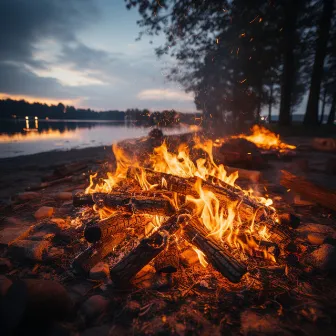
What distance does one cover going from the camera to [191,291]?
2584 mm

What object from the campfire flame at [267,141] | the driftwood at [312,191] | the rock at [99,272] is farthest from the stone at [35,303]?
the campfire flame at [267,141]

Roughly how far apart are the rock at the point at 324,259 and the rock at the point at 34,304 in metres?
3.07

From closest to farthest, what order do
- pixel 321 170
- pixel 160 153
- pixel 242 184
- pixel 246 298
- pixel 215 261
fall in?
pixel 246 298
pixel 215 261
pixel 160 153
pixel 242 184
pixel 321 170

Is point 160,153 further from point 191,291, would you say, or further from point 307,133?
point 307,133

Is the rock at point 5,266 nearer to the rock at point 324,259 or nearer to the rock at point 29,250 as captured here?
the rock at point 29,250

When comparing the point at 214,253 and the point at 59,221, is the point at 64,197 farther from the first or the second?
the point at 214,253

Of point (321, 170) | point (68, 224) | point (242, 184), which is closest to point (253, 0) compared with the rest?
point (321, 170)

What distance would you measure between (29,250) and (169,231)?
6.67ft

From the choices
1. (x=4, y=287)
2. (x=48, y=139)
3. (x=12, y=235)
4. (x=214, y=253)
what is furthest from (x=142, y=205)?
(x=48, y=139)

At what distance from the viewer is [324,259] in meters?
2.86

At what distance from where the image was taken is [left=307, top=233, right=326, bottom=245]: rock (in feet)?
11.3

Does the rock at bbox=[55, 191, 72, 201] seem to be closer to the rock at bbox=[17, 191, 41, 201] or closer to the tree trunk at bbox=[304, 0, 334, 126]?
the rock at bbox=[17, 191, 41, 201]

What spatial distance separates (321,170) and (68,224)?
28.0ft

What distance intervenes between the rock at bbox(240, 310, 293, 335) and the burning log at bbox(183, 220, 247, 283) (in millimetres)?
343
